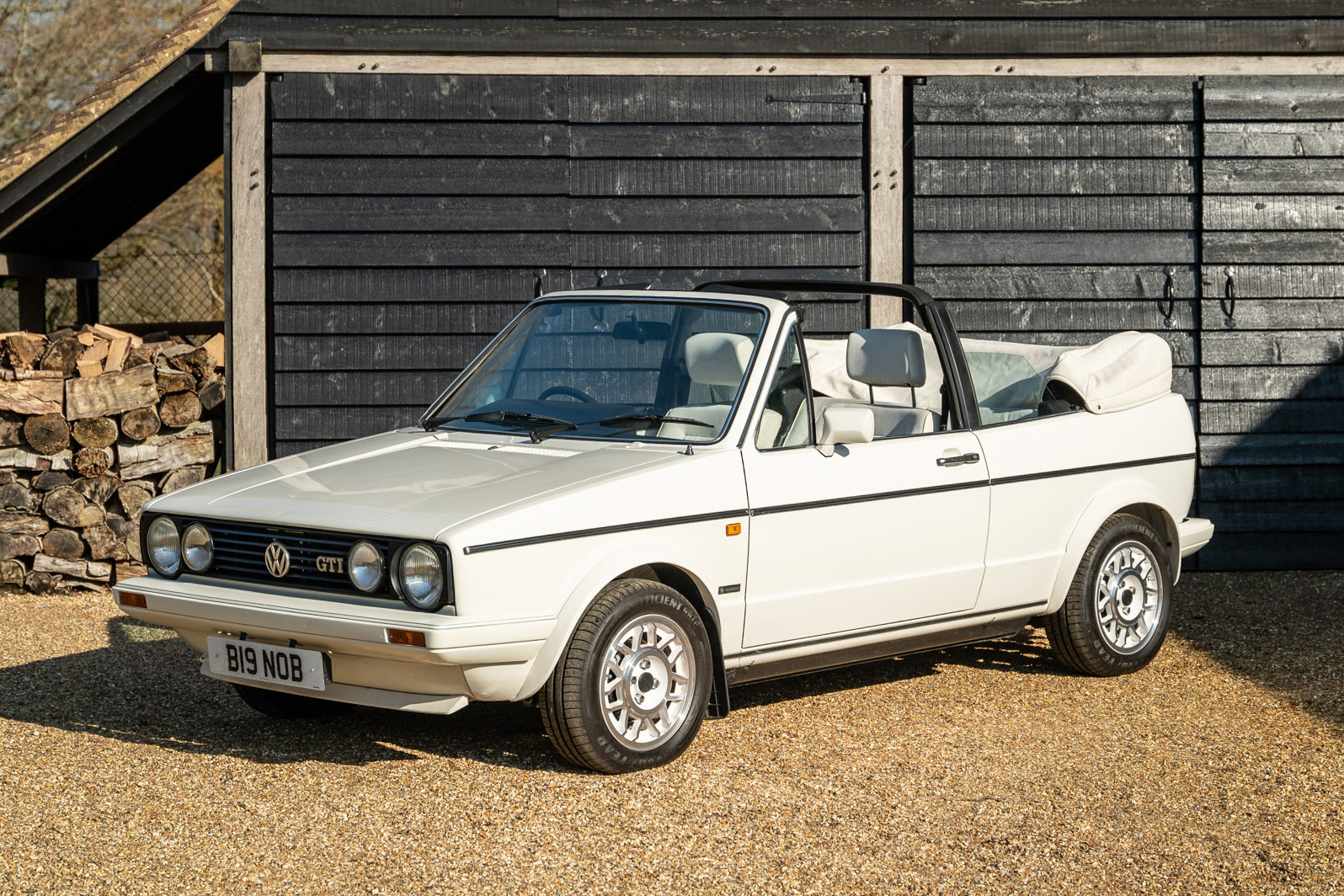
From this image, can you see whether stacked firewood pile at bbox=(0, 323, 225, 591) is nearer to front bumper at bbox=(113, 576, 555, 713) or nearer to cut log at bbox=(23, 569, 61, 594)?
cut log at bbox=(23, 569, 61, 594)

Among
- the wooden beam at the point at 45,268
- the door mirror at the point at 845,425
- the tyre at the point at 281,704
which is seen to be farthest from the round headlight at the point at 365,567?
the wooden beam at the point at 45,268

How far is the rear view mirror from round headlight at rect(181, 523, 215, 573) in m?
A: 1.78

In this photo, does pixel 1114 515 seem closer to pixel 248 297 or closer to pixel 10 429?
pixel 248 297

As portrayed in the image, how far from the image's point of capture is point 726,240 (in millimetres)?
9531

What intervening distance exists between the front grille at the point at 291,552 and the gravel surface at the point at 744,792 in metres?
0.69

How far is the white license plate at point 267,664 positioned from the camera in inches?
198

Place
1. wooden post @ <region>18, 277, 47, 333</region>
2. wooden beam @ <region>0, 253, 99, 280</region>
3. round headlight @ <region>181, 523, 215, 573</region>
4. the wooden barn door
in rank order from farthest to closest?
1. wooden post @ <region>18, 277, 47, 333</region>
2. wooden beam @ <region>0, 253, 99, 280</region>
3. the wooden barn door
4. round headlight @ <region>181, 523, 215, 573</region>

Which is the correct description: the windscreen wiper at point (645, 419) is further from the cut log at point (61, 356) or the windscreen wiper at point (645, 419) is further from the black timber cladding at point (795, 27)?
the cut log at point (61, 356)

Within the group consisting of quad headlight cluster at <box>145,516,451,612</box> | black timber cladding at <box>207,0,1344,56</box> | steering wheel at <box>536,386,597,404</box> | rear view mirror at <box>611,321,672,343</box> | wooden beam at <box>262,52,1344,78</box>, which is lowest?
quad headlight cluster at <box>145,516,451,612</box>

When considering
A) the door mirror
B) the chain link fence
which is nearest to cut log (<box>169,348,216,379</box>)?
the door mirror

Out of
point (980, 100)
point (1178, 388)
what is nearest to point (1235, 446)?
point (1178, 388)

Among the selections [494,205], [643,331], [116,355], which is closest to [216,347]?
[116,355]

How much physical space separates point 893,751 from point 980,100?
17.2 feet

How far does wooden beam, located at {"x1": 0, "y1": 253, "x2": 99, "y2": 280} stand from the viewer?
1006 centimetres
